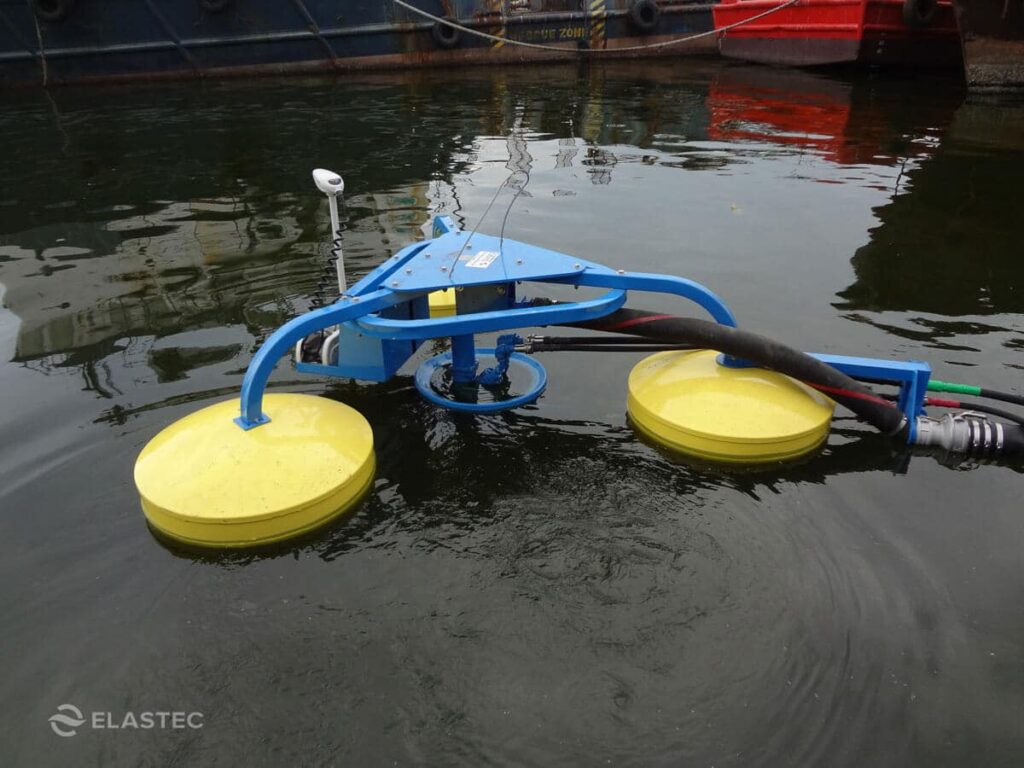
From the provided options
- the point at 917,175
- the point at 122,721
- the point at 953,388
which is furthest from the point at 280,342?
the point at 917,175

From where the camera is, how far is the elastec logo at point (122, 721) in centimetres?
230

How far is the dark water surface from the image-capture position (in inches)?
89.9

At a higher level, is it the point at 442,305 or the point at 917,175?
the point at 917,175

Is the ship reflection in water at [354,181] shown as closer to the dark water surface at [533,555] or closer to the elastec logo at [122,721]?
the dark water surface at [533,555]

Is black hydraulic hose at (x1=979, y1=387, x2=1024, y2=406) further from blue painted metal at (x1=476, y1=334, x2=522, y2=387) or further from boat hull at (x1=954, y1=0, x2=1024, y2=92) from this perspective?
boat hull at (x1=954, y1=0, x2=1024, y2=92)

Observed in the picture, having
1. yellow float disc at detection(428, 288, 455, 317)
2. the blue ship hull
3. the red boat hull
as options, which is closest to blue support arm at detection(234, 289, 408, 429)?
yellow float disc at detection(428, 288, 455, 317)

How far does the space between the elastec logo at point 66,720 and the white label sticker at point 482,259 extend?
92.3 inches

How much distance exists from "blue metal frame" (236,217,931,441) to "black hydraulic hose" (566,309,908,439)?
133 mm

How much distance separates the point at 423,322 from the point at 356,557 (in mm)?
1035

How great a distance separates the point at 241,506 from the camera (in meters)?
2.83

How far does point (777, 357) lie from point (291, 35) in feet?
57.8

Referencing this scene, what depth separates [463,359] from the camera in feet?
12.6

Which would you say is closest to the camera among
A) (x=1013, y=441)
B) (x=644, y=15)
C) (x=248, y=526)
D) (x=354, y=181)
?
(x=248, y=526)

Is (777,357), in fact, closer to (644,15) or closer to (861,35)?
(861,35)
